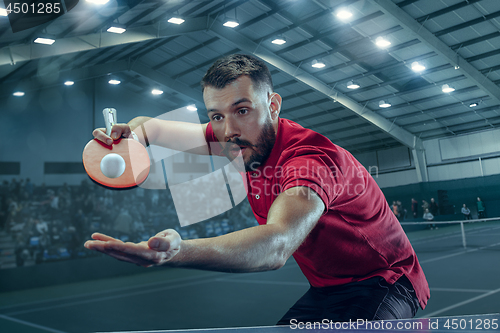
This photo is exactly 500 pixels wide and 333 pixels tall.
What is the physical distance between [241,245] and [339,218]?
73 cm

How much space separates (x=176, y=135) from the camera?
2475 mm

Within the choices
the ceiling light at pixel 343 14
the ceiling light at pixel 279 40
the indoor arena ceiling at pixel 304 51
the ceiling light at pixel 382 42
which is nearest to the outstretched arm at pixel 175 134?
the indoor arena ceiling at pixel 304 51

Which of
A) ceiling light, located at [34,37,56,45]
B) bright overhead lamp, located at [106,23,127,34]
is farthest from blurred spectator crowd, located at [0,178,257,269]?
bright overhead lamp, located at [106,23,127,34]

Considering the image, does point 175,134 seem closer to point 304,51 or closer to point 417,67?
point 304,51

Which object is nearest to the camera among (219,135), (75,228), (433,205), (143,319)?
(219,135)

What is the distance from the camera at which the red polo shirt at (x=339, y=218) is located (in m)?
1.61

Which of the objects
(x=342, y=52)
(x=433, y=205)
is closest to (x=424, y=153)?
(x=433, y=205)

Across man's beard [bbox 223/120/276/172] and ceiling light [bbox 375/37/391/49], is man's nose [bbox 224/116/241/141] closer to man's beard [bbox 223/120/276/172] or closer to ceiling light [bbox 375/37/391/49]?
man's beard [bbox 223/120/276/172]

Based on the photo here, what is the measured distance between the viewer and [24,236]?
10.1 m

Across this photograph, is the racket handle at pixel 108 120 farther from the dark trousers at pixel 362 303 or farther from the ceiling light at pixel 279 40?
the ceiling light at pixel 279 40

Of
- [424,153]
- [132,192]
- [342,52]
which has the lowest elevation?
[132,192]

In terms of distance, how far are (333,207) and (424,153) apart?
26.8 meters

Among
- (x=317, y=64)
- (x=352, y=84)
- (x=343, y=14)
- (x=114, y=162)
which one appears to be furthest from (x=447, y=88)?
(x=114, y=162)

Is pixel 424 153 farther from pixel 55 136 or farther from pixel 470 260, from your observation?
pixel 55 136
